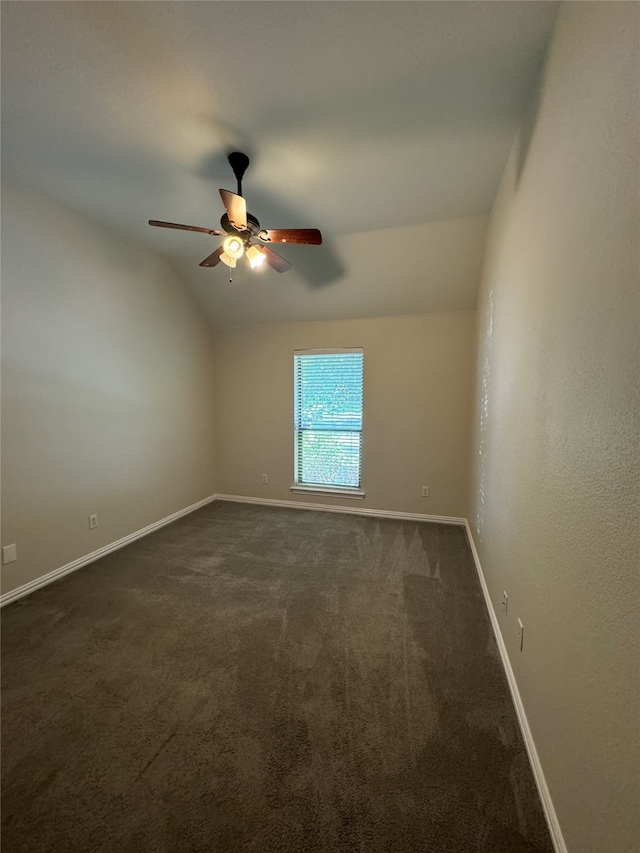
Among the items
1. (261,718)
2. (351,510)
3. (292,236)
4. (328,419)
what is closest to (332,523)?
(351,510)

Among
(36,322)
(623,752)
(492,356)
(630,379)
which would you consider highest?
(36,322)

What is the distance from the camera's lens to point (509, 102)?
151cm

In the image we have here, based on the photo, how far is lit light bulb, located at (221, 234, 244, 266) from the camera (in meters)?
1.90

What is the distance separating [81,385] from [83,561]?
1.44 metres

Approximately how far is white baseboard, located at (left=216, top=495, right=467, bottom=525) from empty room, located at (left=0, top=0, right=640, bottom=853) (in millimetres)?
145

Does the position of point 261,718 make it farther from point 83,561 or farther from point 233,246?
point 233,246

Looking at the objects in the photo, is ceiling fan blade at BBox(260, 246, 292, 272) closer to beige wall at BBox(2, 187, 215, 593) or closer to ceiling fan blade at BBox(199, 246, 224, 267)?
ceiling fan blade at BBox(199, 246, 224, 267)

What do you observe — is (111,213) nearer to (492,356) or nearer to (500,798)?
(492,356)

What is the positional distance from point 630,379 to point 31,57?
254 cm

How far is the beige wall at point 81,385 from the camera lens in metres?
2.10

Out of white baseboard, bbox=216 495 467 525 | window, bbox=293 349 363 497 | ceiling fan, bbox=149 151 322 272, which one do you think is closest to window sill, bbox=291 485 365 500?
window, bbox=293 349 363 497

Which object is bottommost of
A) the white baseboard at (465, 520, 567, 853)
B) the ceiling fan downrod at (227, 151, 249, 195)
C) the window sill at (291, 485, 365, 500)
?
the white baseboard at (465, 520, 567, 853)

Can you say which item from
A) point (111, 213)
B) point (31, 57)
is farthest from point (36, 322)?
point (31, 57)

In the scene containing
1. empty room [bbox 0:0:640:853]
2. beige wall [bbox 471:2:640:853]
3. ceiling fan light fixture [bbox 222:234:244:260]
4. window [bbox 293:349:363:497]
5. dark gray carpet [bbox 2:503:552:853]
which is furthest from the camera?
window [bbox 293:349:363:497]
